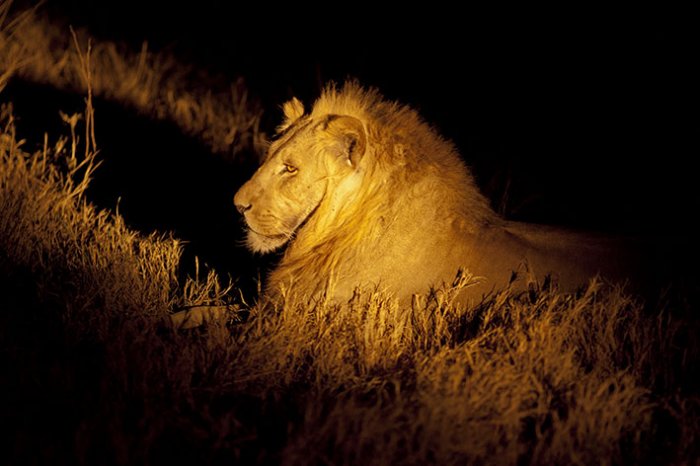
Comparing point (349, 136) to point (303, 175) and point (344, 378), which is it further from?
point (344, 378)

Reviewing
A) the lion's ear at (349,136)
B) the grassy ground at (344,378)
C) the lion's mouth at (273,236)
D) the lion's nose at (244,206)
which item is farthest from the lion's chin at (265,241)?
the lion's ear at (349,136)

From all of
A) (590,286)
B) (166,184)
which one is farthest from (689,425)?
(166,184)

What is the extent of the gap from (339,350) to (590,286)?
3.98 feet

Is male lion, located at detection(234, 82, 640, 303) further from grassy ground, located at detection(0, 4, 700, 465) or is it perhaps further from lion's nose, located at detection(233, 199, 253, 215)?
grassy ground, located at detection(0, 4, 700, 465)

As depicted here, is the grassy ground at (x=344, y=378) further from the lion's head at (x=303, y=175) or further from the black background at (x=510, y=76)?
the black background at (x=510, y=76)

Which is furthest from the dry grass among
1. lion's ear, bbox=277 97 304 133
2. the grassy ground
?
the grassy ground

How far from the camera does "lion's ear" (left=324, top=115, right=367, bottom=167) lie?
4023 mm

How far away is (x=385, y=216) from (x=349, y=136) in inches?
18.4

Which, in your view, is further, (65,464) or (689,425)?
(689,425)

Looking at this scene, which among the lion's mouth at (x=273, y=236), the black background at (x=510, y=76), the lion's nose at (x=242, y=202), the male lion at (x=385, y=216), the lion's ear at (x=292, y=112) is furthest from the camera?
the black background at (x=510, y=76)

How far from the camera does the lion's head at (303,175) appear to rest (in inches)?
160

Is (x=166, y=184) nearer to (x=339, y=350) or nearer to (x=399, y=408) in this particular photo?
(x=339, y=350)

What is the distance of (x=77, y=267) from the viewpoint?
4195mm

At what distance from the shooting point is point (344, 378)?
3.22 m
